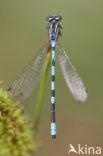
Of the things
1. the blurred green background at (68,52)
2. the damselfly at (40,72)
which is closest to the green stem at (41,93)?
the damselfly at (40,72)

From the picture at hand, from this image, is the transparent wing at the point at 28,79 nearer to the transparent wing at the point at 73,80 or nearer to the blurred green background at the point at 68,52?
the transparent wing at the point at 73,80

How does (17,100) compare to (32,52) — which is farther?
(32,52)

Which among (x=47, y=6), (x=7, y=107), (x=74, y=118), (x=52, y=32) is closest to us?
(x=7, y=107)

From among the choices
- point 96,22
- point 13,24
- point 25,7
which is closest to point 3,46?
point 13,24

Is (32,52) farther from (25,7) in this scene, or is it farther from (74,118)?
(74,118)

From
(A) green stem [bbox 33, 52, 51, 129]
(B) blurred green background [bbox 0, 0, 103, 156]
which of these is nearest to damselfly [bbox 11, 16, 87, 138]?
(A) green stem [bbox 33, 52, 51, 129]

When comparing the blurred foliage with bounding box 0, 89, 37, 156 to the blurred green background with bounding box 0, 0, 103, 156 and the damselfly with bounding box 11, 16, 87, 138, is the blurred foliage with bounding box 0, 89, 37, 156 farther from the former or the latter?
the blurred green background with bounding box 0, 0, 103, 156

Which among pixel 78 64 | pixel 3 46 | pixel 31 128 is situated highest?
pixel 3 46

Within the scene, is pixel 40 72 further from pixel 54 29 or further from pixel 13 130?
pixel 13 130
